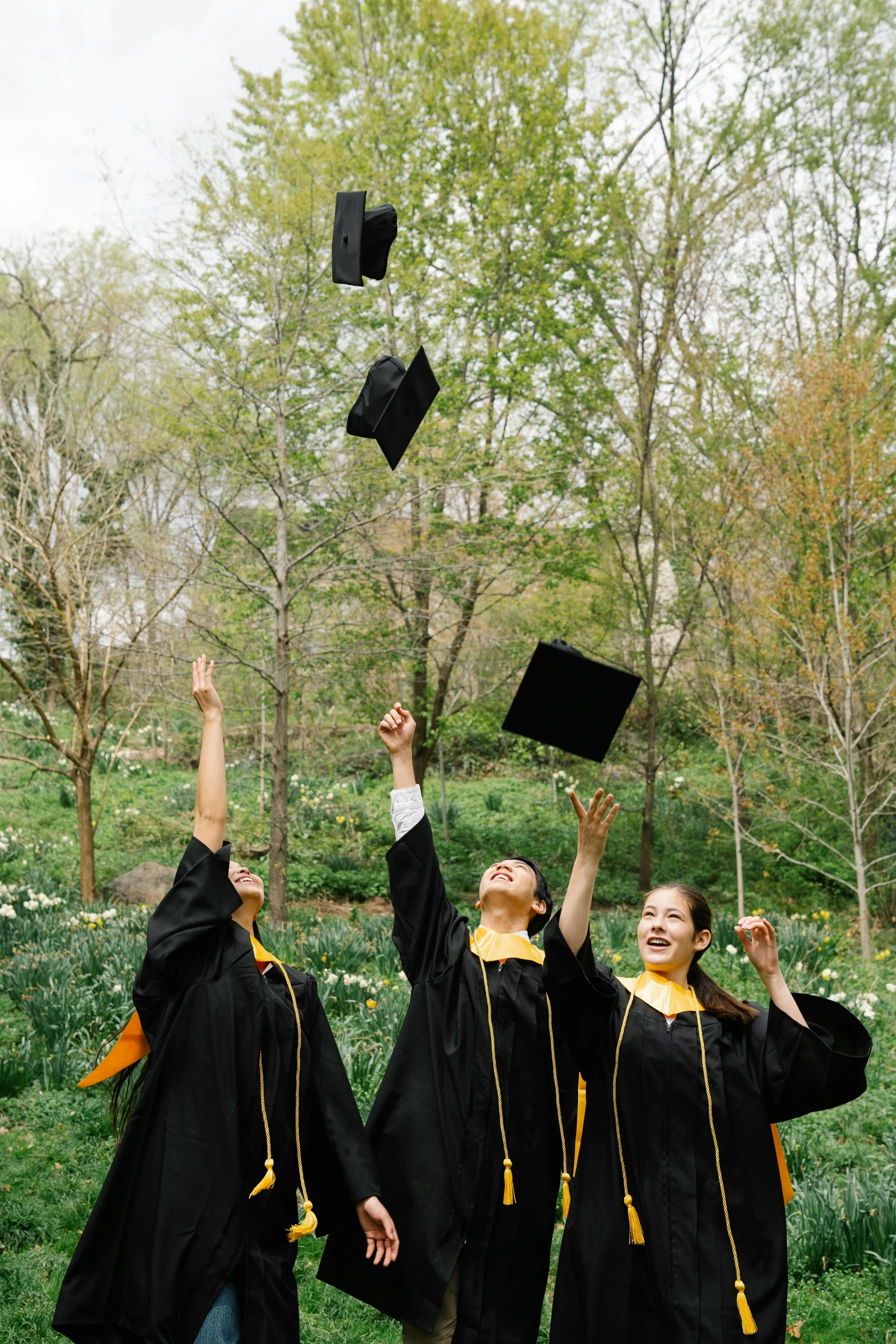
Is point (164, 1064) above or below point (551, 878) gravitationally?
above

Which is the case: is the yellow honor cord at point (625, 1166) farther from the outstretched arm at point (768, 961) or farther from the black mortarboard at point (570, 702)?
the black mortarboard at point (570, 702)

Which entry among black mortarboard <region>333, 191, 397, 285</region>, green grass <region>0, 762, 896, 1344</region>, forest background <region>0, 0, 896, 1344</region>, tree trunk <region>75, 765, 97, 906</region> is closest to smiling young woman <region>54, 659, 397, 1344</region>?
green grass <region>0, 762, 896, 1344</region>

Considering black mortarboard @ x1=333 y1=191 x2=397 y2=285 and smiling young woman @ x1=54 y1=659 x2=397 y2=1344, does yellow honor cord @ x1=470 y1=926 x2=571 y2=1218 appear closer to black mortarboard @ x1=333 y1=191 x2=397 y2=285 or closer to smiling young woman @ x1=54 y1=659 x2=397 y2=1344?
smiling young woman @ x1=54 y1=659 x2=397 y2=1344

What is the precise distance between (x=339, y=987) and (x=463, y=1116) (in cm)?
314

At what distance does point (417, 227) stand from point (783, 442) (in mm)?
4824

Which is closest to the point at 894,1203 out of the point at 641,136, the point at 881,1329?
the point at 881,1329

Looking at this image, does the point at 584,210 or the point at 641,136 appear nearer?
the point at 584,210

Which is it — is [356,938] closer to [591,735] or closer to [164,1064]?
[591,735]

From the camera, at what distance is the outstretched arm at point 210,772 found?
96.2 inches

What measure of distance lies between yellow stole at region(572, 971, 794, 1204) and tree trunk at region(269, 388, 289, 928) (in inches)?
214

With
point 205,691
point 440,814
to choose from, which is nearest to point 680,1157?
point 205,691

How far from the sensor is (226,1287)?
2.24 m

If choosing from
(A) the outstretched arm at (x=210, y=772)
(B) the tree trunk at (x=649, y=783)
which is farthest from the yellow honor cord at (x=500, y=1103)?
(B) the tree trunk at (x=649, y=783)

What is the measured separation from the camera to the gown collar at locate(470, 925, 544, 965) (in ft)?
9.20
